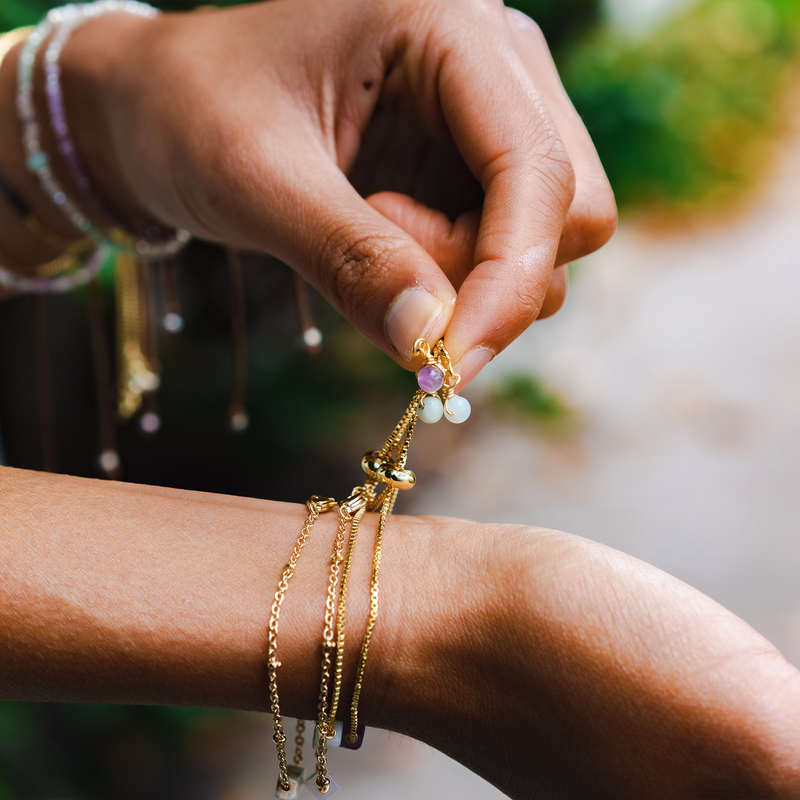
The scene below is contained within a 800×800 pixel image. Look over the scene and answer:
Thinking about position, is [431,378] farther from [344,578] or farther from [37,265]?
[37,265]

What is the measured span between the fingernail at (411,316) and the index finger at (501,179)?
1.0 inches

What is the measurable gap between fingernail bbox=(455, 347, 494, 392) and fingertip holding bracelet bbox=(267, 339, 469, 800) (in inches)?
0.4

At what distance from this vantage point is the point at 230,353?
154 cm

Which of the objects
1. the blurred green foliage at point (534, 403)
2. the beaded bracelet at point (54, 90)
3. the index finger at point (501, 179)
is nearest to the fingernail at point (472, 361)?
the index finger at point (501, 179)

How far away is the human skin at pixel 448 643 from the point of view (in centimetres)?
62

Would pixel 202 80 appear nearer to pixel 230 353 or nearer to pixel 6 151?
pixel 6 151

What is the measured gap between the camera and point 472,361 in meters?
0.75

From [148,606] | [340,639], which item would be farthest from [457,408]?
[148,606]

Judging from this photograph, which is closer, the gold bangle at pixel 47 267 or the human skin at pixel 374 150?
the human skin at pixel 374 150

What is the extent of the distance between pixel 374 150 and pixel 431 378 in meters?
0.55

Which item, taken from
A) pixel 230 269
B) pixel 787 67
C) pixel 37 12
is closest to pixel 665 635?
pixel 230 269

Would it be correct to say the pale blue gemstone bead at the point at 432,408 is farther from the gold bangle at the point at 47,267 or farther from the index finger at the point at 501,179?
the gold bangle at the point at 47,267

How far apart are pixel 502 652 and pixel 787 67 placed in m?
1.63

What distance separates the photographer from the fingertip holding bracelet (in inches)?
27.5
